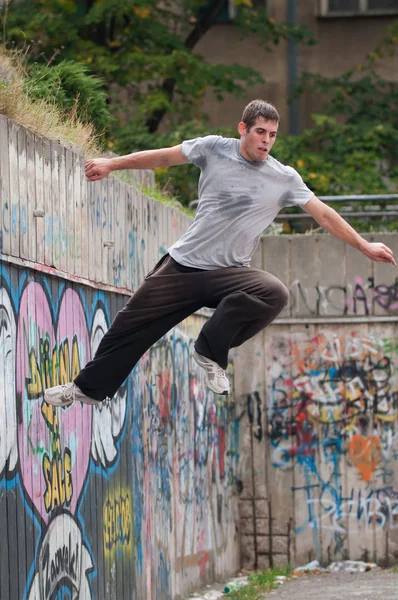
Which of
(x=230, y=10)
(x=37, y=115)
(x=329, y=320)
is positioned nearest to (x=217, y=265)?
(x=37, y=115)

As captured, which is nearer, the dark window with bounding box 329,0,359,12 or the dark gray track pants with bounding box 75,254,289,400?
the dark gray track pants with bounding box 75,254,289,400

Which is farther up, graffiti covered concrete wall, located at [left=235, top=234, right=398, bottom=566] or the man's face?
the man's face

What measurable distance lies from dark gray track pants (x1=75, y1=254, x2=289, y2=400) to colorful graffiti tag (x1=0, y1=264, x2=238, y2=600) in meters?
0.39

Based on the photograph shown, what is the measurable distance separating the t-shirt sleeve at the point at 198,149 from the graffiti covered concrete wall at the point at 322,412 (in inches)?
247

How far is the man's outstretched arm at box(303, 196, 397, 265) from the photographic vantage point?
6.75 metres

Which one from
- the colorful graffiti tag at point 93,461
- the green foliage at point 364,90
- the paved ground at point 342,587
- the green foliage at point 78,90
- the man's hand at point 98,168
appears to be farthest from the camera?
the green foliage at point 364,90

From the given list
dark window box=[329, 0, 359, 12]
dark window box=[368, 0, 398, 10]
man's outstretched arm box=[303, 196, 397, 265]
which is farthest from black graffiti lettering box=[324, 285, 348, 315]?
dark window box=[368, 0, 398, 10]

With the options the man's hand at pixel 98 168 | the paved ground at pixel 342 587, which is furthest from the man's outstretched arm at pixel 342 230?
A: the paved ground at pixel 342 587

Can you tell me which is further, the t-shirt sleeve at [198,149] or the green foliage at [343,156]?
the green foliage at [343,156]

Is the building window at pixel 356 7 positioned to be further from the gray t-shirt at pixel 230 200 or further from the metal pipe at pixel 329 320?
the gray t-shirt at pixel 230 200

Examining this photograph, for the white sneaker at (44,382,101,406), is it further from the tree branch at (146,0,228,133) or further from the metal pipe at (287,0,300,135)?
the metal pipe at (287,0,300,135)

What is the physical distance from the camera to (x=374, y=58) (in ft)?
69.5

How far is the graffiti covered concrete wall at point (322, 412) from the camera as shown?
1280 cm

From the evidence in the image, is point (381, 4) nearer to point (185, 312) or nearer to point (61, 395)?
point (185, 312)
